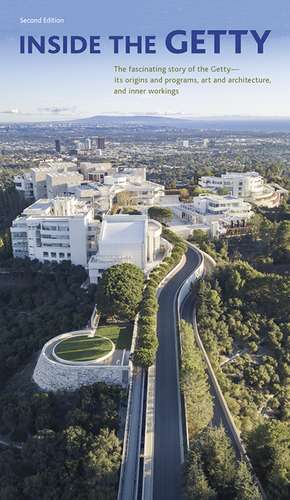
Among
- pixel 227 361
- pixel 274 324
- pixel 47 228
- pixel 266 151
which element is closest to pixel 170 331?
pixel 227 361

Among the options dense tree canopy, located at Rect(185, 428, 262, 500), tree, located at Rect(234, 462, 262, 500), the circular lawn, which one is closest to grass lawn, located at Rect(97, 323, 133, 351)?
the circular lawn

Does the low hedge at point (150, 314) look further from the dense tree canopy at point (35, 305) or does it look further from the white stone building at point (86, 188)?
the white stone building at point (86, 188)

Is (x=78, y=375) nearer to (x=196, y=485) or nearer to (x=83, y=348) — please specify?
(x=83, y=348)

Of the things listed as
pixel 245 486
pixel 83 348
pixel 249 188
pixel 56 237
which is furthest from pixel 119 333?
pixel 249 188

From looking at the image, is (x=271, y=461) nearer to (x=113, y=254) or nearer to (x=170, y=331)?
(x=170, y=331)

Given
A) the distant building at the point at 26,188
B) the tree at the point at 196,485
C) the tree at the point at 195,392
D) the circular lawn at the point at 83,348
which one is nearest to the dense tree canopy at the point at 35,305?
the circular lawn at the point at 83,348

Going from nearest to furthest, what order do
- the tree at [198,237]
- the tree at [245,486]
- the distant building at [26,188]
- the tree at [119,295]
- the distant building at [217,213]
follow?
the tree at [245,486] → the tree at [119,295] → the tree at [198,237] → the distant building at [217,213] → the distant building at [26,188]
